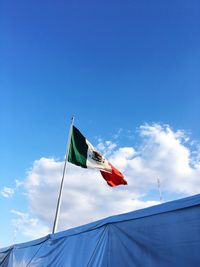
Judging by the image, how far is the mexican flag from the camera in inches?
412

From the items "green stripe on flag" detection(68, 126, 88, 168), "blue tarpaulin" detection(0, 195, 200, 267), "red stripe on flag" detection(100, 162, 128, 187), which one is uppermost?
"green stripe on flag" detection(68, 126, 88, 168)

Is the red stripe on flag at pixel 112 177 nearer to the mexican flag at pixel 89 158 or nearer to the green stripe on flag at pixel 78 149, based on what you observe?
the mexican flag at pixel 89 158

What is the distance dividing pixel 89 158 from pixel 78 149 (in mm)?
579

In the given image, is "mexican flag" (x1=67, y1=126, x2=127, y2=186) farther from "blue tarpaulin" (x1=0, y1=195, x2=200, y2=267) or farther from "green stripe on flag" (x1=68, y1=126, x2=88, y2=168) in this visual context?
"blue tarpaulin" (x1=0, y1=195, x2=200, y2=267)

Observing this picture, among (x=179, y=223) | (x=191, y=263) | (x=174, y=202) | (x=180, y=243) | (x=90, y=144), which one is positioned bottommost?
(x=191, y=263)

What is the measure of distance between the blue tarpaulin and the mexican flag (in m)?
3.98

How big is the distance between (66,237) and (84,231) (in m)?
0.86

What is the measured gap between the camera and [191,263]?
3473 millimetres

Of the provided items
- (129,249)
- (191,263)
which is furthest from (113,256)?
(191,263)

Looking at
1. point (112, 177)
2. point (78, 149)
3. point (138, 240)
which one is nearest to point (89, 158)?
point (78, 149)

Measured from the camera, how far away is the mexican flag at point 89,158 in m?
10.5

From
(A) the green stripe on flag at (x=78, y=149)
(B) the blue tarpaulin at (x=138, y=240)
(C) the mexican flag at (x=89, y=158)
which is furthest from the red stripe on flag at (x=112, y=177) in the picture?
(B) the blue tarpaulin at (x=138, y=240)

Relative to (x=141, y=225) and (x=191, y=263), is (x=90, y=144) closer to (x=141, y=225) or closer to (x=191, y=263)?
(x=141, y=225)

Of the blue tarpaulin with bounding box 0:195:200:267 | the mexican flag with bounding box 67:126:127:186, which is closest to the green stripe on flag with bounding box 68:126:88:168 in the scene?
the mexican flag with bounding box 67:126:127:186
